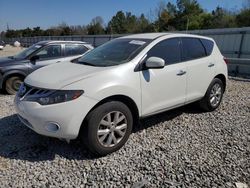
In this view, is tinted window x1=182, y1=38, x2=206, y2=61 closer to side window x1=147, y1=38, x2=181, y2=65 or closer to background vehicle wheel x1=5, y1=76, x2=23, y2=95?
side window x1=147, y1=38, x2=181, y2=65

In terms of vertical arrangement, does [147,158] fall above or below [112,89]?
below

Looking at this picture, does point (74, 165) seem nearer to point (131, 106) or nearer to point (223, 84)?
point (131, 106)

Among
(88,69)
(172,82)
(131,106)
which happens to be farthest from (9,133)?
(172,82)

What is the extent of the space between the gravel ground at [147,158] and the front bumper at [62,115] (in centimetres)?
49

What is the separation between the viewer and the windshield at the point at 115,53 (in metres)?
3.71

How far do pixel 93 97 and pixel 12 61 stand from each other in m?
4.87

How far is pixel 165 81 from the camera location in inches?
153

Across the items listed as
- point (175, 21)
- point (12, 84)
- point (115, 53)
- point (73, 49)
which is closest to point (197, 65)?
point (115, 53)

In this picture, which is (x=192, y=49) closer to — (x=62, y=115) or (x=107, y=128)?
(x=107, y=128)

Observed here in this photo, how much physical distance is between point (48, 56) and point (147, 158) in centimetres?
520

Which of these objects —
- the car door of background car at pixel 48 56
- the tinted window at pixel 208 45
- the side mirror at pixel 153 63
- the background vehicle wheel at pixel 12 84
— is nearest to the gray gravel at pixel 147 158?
the side mirror at pixel 153 63

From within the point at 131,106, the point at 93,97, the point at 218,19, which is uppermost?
the point at 218,19

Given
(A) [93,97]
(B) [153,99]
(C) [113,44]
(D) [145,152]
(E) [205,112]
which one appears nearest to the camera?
(A) [93,97]

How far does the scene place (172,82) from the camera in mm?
4008
